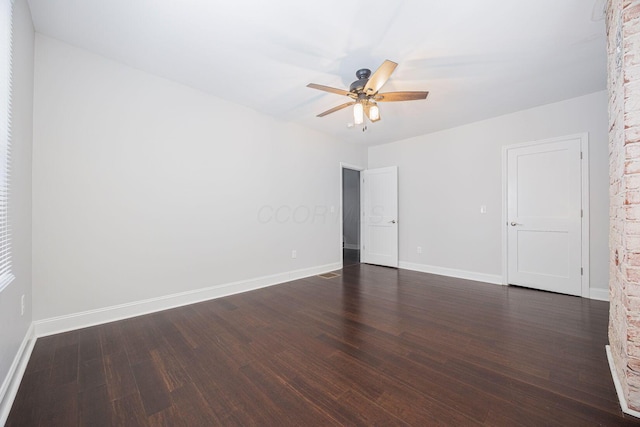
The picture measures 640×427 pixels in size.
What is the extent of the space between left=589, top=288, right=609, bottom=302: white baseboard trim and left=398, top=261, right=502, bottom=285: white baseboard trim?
3.21 ft

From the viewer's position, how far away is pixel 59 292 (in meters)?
2.33

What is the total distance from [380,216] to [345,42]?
3718 mm

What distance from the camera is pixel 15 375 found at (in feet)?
5.49

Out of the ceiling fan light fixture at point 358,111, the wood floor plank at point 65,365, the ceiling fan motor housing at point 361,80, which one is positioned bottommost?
the wood floor plank at point 65,365

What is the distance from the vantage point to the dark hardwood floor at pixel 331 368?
1.42m

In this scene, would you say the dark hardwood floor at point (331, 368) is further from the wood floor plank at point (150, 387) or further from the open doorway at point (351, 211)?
the open doorway at point (351, 211)

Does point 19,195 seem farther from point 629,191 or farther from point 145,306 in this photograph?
point 629,191

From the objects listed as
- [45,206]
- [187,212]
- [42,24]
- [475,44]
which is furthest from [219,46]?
[475,44]

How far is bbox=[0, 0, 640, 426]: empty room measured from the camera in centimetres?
154

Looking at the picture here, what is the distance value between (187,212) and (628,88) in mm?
3855

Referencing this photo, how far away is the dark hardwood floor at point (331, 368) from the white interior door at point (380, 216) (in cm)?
226

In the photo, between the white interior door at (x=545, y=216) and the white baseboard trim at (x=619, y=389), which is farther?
the white interior door at (x=545, y=216)

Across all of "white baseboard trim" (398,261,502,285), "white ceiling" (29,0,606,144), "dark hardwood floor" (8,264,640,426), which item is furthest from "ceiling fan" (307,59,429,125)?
"white baseboard trim" (398,261,502,285)

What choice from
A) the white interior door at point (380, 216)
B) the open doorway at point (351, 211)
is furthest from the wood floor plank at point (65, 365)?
the open doorway at point (351, 211)
